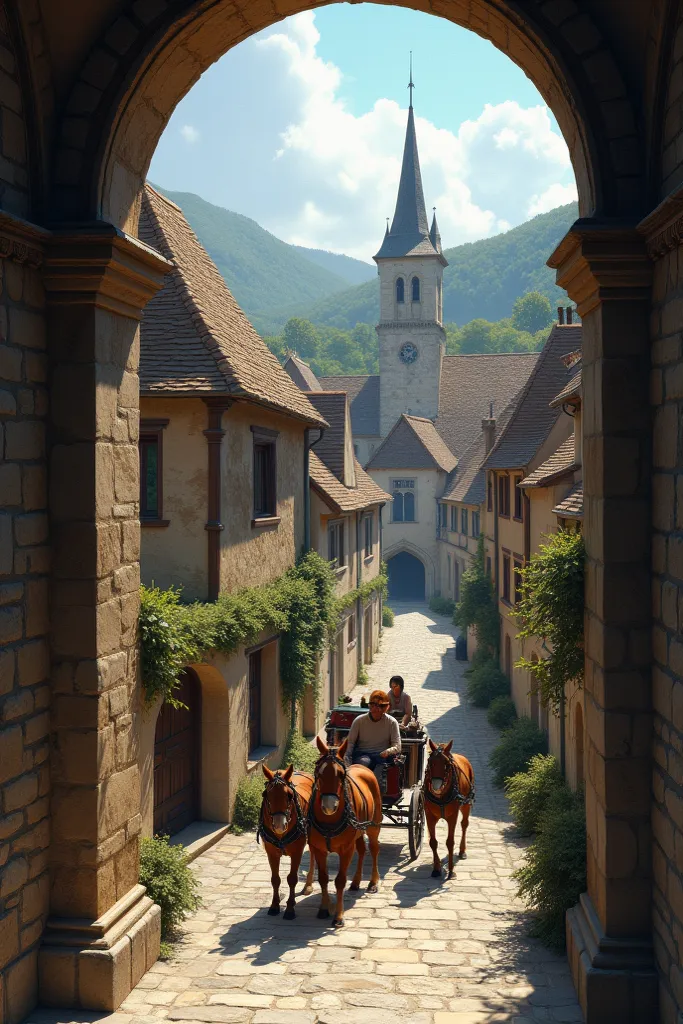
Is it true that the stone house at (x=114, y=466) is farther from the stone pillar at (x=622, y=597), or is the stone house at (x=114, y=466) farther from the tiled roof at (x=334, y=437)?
the tiled roof at (x=334, y=437)

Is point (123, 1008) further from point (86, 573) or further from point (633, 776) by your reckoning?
point (633, 776)

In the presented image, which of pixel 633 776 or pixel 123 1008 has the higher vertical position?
pixel 633 776

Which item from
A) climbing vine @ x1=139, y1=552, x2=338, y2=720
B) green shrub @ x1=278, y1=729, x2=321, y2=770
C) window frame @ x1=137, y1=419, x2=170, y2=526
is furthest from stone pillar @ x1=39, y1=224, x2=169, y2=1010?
green shrub @ x1=278, y1=729, x2=321, y2=770

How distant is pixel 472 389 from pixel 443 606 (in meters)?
20.1

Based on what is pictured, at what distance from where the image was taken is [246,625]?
538 inches

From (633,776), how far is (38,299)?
17.9 feet

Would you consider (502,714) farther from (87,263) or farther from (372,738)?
(87,263)

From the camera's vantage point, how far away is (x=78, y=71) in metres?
7.10

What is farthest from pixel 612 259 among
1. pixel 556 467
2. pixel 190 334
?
pixel 556 467

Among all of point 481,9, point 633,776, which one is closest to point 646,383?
point 633,776

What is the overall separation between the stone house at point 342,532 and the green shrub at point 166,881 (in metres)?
11.5

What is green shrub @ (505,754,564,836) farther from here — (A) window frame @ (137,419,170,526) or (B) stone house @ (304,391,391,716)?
(B) stone house @ (304,391,391,716)

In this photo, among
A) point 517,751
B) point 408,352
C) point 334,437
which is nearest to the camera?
point 517,751

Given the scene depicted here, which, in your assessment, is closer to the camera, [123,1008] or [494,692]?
[123,1008]
